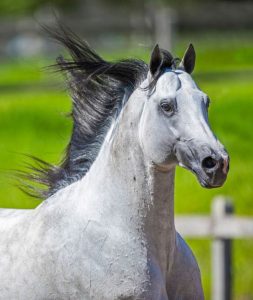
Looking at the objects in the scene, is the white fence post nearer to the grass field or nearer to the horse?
the grass field

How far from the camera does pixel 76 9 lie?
52.2 m

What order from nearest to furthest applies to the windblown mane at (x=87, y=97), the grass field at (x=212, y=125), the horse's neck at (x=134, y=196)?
the horse's neck at (x=134, y=196), the windblown mane at (x=87, y=97), the grass field at (x=212, y=125)

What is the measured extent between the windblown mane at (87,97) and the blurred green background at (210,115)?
150 millimetres

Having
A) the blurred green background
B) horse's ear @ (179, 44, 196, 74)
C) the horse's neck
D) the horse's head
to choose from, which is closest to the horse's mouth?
the horse's head

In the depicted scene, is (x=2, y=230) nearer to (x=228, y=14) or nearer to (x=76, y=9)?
(x=228, y=14)

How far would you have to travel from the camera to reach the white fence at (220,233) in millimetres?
8586

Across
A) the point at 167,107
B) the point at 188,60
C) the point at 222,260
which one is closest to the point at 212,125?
the point at 222,260

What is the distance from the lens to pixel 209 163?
450cm

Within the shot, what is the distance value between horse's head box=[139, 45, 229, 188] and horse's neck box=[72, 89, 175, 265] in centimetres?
10

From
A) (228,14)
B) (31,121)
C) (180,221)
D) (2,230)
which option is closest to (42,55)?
(228,14)

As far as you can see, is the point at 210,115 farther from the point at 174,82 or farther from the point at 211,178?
the point at 211,178

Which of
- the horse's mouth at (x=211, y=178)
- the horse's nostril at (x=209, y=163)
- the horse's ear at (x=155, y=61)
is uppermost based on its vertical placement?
the horse's ear at (x=155, y=61)

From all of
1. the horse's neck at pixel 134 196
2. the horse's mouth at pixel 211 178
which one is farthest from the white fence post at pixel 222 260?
the horse's mouth at pixel 211 178

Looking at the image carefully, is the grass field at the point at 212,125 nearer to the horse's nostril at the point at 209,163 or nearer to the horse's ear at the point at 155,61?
the horse's ear at the point at 155,61
